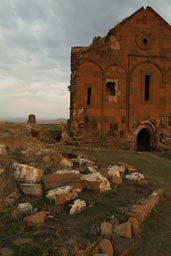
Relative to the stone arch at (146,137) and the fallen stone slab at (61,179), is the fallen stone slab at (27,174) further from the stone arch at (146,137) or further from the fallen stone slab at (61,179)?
the stone arch at (146,137)

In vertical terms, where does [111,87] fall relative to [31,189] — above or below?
above

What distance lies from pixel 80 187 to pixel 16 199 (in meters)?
1.46

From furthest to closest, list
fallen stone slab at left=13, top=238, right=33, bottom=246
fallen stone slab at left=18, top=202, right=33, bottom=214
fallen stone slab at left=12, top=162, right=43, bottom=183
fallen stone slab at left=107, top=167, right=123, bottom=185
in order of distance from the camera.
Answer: fallen stone slab at left=107, top=167, right=123, bottom=185, fallen stone slab at left=12, top=162, right=43, bottom=183, fallen stone slab at left=18, top=202, right=33, bottom=214, fallen stone slab at left=13, top=238, right=33, bottom=246

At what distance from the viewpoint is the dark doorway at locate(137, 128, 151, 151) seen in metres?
17.3

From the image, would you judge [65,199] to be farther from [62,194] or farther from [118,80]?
[118,80]

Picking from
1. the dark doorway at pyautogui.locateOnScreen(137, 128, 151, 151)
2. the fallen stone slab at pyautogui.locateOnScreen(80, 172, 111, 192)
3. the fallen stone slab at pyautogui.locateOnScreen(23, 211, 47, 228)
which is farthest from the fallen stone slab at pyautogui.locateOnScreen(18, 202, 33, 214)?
the dark doorway at pyautogui.locateOnScreen(137, 128, 151, 151)

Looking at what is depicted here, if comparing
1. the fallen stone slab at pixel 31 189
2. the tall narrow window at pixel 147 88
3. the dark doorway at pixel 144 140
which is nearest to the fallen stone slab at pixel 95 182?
the fallen stone slab at pixel 31 189

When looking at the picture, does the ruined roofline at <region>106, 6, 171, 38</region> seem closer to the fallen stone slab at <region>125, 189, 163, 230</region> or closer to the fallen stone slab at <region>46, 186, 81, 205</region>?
the fallen stone slab at <region>125, 189, 163, 230</region>

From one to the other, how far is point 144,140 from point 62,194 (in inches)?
520

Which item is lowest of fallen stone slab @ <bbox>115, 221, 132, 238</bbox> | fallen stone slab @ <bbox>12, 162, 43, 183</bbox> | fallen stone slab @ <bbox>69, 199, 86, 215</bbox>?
fallen stone slab @ <bbox>115, 221, 132, 238</bbox>

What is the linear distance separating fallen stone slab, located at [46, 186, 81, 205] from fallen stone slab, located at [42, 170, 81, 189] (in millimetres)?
247

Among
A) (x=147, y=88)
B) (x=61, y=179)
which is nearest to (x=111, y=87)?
(x=147, y=88)

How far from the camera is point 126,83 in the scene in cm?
1641

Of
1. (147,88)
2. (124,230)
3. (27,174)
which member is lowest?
(124,230)
